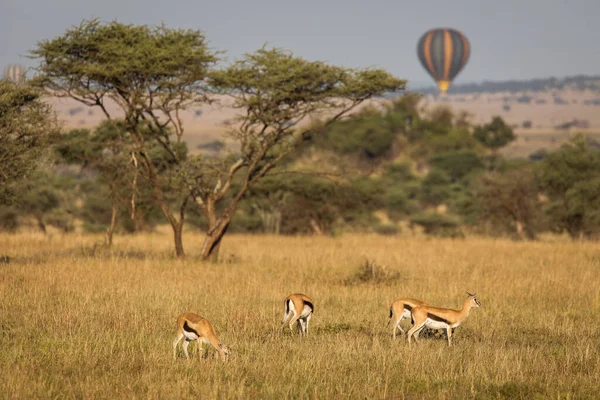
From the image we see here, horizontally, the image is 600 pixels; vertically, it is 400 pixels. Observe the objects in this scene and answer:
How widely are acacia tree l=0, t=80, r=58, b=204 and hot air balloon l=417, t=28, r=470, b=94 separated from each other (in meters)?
104

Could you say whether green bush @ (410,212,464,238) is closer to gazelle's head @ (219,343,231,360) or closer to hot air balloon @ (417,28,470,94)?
gazelle's head @ (219,343,231,360)

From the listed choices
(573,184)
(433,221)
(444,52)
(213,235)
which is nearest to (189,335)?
(213,235)

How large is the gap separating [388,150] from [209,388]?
7368cm

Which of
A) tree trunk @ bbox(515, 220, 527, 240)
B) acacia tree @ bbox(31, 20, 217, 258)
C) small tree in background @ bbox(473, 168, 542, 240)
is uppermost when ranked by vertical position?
acacia tree @ bbox(31, 20, 217, 258)

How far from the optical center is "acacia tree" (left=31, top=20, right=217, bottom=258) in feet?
61.6

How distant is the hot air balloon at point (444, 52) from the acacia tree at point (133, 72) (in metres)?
101

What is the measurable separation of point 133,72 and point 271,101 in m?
3.39

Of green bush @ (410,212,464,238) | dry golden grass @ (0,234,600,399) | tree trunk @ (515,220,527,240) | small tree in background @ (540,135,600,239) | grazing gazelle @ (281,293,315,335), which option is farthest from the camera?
green bush @ (410,212,464,238)

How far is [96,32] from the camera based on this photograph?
19281mm

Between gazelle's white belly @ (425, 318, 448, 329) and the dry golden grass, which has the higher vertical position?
gazelle's white belly @ (425, 318, 448, 329)

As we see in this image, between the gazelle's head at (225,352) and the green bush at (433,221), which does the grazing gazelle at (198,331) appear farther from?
the green bush at (433,221)

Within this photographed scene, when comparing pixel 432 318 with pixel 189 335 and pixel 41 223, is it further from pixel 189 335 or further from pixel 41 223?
pixel 41 223

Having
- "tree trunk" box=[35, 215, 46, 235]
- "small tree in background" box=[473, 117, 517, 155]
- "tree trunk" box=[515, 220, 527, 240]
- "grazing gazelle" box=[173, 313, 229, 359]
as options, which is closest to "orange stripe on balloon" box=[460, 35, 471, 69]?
"small tree in background" box=[473, 117, 517, 155]

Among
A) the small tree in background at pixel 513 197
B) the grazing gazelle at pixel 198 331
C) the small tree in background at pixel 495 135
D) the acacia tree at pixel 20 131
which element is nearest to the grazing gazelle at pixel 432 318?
the grazing gazelle at pixel 198 331
